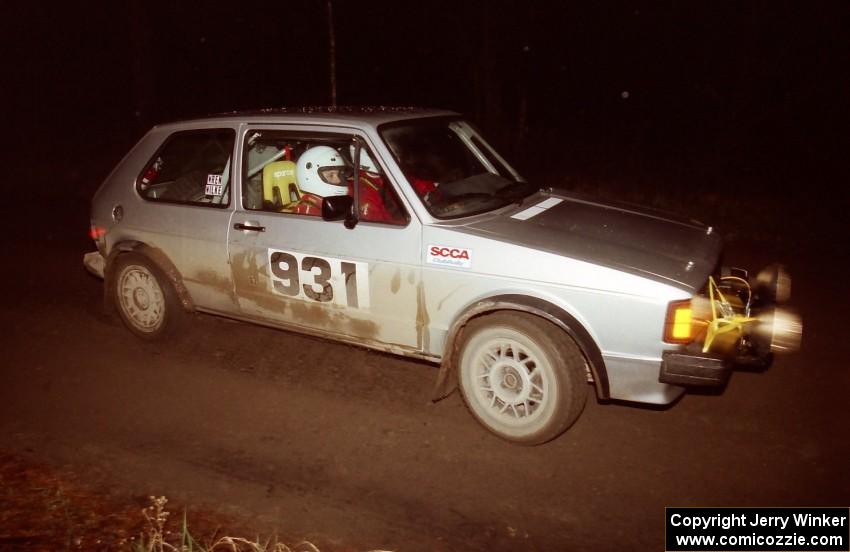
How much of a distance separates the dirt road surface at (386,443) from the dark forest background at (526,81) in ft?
17.3

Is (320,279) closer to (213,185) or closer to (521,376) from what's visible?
(213,185)

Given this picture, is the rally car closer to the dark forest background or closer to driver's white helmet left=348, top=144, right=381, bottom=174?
driver's white helmet left=348, top=144, right=381, bottom=174

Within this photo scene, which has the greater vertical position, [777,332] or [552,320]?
[552,320]

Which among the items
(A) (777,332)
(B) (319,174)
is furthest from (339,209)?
(A) (777,332)

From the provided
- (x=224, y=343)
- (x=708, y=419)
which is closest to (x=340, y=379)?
(x=224, y=343)

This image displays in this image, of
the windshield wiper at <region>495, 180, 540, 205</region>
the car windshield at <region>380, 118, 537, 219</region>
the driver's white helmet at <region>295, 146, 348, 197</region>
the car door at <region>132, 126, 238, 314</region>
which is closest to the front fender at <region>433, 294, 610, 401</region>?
the car windshield at <region>380, 118, 537, 219</region>

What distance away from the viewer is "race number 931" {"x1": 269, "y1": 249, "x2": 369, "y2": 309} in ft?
14.4

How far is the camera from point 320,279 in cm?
454

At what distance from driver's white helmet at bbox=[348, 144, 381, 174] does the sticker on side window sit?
105cm

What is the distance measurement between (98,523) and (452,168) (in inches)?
120

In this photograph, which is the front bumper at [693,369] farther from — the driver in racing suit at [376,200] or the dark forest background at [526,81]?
the dark forest background at [526,81]

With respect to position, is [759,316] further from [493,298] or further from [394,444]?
[394,444]

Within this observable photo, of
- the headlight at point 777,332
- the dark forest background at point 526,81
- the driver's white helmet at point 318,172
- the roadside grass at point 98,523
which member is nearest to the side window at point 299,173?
the driver's white helmet at point 318,172

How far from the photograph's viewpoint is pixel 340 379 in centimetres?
498
